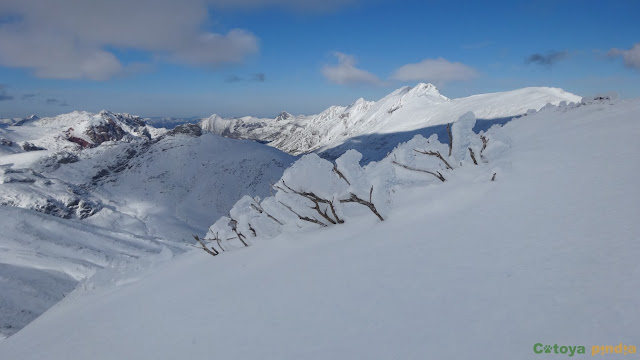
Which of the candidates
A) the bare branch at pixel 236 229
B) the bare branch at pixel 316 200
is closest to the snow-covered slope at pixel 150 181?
the bare branch at pixel 236 229

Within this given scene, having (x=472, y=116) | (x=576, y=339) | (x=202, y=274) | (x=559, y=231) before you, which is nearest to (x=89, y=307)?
(x=202, y=274)

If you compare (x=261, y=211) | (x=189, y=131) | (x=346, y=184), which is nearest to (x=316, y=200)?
(x=346, y=184)

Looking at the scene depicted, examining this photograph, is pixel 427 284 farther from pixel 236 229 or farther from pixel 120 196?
pixel 120 196

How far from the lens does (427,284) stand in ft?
13.3

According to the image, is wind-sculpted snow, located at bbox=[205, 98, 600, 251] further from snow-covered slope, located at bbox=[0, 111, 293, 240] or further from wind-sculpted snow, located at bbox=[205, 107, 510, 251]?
snow-covered slope, located at bbox=[0, 111, 293, 240]

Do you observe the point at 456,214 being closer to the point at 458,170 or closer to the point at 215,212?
the point at 458,170

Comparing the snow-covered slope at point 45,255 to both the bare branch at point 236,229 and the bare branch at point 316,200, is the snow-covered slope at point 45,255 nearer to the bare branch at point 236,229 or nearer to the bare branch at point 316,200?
the bare branch at point 236,229

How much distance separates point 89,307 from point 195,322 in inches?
160

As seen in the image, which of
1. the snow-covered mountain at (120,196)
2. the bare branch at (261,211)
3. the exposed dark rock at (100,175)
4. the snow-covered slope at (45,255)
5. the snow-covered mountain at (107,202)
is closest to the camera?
the bare branch at (261,211)

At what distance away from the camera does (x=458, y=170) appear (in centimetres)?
779

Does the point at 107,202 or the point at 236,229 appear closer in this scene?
the point at 236,229

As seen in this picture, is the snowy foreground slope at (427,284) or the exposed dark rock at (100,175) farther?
the exposed dark rock at (100,175)

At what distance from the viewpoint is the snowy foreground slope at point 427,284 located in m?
3.21

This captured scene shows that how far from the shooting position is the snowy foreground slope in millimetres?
3205
